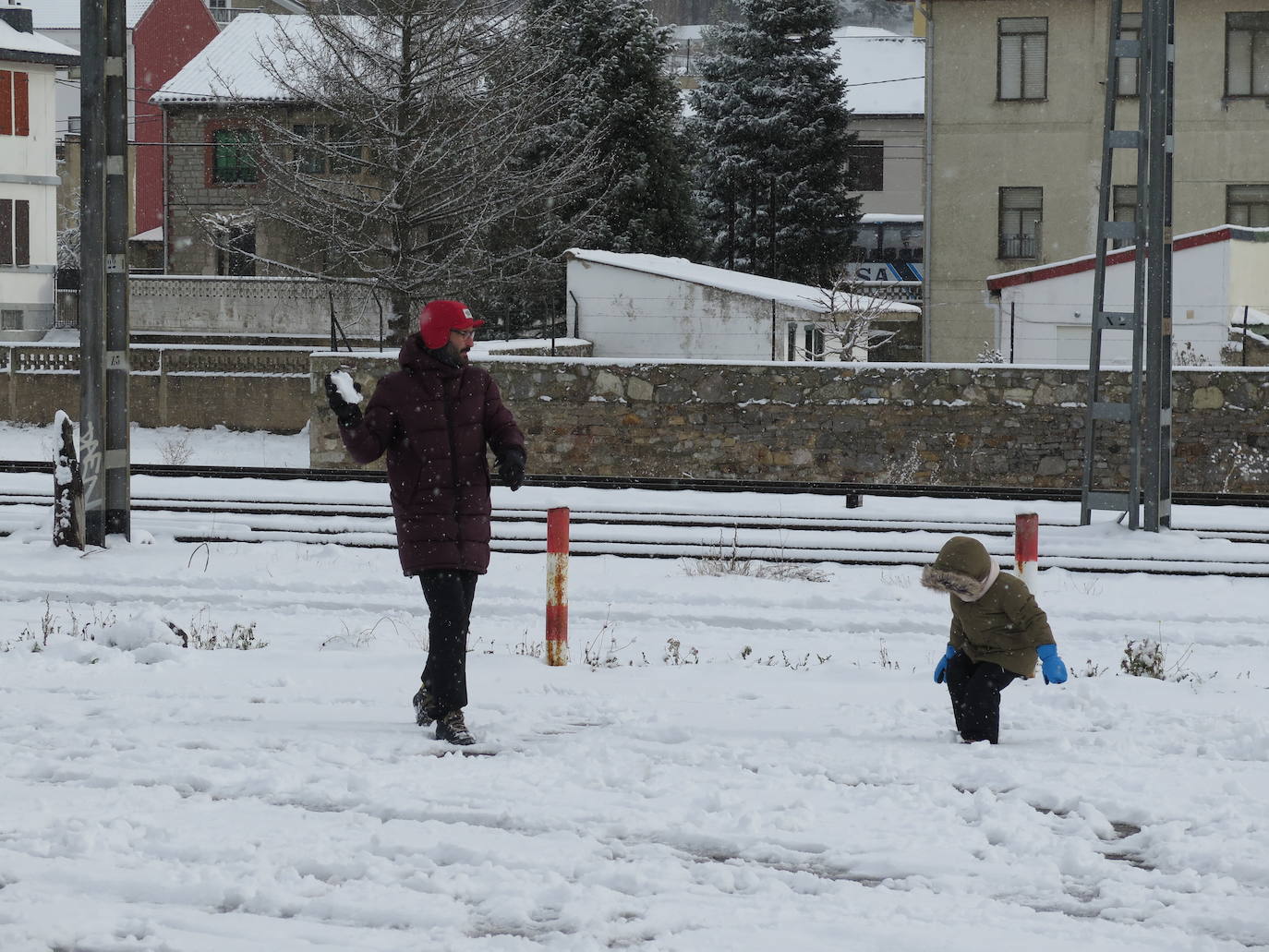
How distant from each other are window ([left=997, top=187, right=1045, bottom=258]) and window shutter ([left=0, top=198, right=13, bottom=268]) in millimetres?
22969

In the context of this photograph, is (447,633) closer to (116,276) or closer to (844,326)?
(116,276)

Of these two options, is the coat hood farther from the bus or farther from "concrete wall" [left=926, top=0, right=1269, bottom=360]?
the bus

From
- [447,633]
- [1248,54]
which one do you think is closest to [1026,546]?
[447,633]

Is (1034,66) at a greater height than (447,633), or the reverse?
(1034,66)

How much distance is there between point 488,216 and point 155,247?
2349 cm

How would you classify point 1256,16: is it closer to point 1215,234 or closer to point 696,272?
point 1215,234

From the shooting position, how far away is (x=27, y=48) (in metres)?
40.0

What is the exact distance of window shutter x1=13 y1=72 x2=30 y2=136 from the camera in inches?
1594

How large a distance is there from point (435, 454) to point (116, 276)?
7398 mm

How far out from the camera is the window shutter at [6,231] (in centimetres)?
4056

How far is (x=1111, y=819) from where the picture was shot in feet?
18.3

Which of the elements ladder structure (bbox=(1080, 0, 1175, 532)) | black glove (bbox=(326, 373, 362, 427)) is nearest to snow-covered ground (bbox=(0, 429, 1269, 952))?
black glove (bbox=(326, 373, 362, 427))

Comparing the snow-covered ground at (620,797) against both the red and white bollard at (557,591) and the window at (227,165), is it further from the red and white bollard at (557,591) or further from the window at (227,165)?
the window at (227,165)

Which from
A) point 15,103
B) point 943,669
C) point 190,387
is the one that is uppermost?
point 15,103
